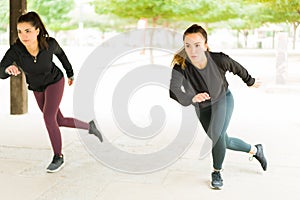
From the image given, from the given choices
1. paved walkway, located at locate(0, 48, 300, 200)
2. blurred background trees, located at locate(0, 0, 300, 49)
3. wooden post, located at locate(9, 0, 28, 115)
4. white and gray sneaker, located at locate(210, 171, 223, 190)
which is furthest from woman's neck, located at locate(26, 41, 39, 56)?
blurred background trees, located at locate(0, 0, 300, 49)

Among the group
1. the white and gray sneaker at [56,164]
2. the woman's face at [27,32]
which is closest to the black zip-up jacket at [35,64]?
the woman's face at [27,32]

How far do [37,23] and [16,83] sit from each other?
12.3ft

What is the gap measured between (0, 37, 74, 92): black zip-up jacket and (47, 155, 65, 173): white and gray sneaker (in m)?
0.73

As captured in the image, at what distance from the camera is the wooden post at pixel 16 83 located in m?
7.61

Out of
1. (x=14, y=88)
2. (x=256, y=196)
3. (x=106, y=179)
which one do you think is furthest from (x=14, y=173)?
(x=14, y=88)

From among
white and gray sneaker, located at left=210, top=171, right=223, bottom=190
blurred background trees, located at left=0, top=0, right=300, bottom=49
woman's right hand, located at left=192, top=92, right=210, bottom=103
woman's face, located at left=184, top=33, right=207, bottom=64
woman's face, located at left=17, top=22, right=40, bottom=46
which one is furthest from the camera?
blurred background trees, located at left=0, top=0, right=300, bottom=49

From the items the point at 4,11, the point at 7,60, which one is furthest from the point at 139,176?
the point at 4,11

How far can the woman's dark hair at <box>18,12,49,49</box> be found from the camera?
4.14 meters

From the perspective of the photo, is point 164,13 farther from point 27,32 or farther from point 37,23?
point 27,32

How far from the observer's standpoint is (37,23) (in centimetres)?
420

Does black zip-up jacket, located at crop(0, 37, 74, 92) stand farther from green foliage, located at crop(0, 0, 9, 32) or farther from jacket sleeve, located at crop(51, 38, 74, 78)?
green foliage, located at crop(0, 0, 9, 32)

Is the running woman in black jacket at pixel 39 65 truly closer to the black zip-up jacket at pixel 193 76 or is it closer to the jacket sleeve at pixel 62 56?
the jacket sleeve at pixel 62 56

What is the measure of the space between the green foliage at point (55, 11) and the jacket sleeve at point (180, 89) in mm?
30186

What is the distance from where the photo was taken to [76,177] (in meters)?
4.30
